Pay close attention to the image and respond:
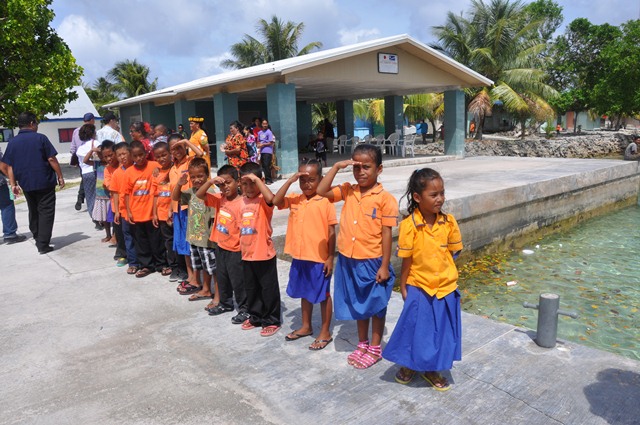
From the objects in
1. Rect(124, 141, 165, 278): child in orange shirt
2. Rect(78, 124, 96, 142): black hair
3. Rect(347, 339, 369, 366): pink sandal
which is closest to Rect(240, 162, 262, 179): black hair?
Rect(347, 339, 369, 366): pink sandal

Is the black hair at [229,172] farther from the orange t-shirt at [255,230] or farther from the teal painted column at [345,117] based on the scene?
the teal painted column at [345,117]

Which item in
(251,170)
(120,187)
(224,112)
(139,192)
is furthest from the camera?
(224,112)

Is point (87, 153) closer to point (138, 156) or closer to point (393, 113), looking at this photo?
point (138, 156)

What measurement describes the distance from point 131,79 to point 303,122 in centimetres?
2452

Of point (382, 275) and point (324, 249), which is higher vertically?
point (324, 249)

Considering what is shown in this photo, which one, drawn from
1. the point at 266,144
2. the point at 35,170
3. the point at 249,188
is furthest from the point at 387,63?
the point at 249,188

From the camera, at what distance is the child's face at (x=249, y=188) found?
387 centimetres

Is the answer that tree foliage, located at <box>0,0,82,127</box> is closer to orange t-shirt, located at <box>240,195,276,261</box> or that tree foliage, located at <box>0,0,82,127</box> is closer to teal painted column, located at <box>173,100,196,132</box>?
teal painted column, located at <box>173,100,196,132</box>

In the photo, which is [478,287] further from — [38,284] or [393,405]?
[38,284]

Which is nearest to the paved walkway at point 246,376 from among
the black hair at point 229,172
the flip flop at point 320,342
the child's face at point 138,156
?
the flip flop at point 320,342

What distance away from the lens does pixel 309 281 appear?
3.62 m

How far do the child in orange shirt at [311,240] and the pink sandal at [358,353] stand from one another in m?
0.28

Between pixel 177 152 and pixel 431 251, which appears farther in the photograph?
pixel 177 152

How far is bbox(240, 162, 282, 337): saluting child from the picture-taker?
12.6 ft
